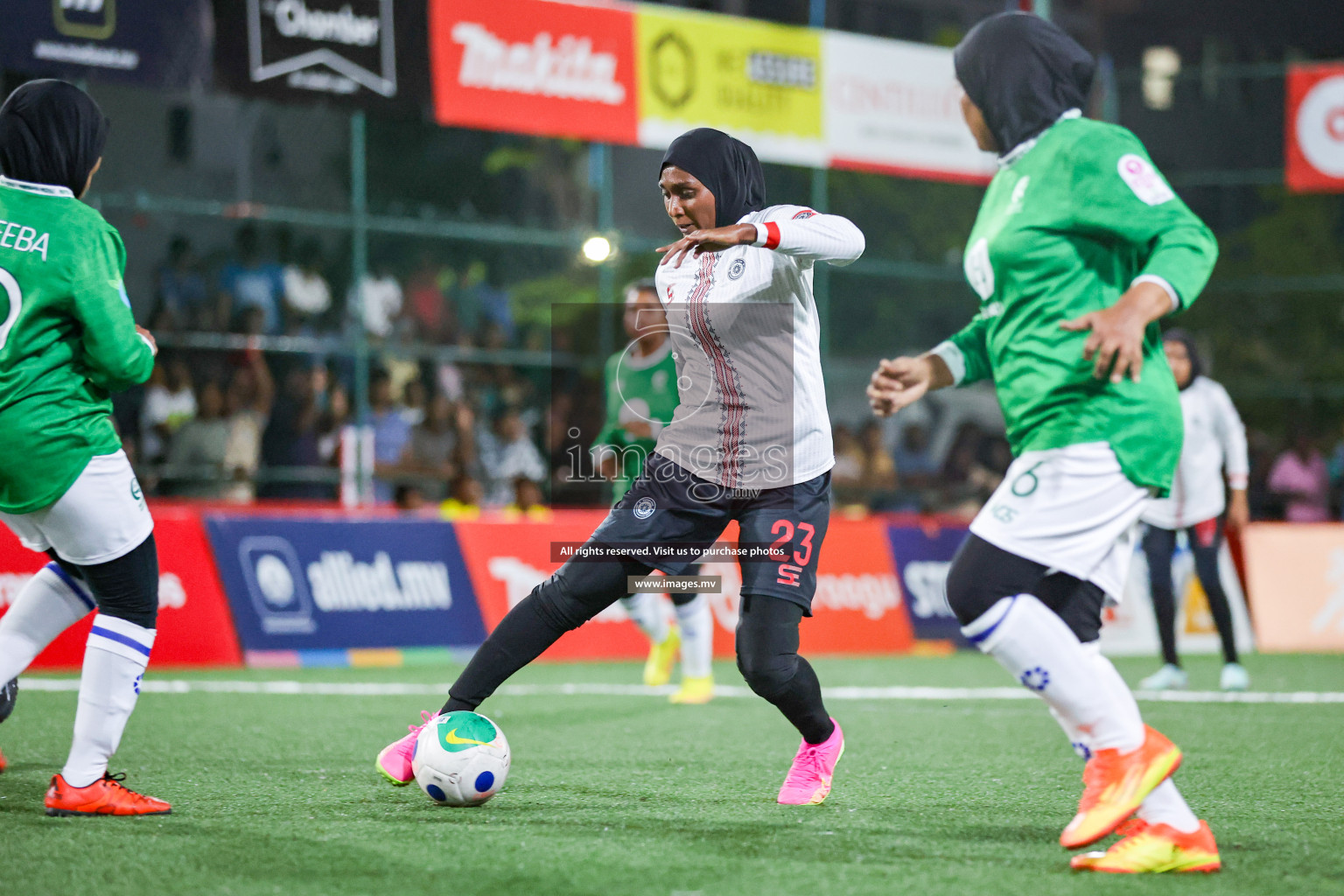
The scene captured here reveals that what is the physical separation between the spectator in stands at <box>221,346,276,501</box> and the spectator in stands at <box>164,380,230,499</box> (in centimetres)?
7

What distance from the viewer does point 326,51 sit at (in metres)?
12.7

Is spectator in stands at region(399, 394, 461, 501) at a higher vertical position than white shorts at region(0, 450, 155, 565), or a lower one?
lower

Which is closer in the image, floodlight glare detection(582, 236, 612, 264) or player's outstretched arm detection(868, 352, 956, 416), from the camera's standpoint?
player's outstretched arm detection(868, 352, 956, 416)

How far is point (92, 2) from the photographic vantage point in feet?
38.4

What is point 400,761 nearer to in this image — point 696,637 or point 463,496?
point 696,637

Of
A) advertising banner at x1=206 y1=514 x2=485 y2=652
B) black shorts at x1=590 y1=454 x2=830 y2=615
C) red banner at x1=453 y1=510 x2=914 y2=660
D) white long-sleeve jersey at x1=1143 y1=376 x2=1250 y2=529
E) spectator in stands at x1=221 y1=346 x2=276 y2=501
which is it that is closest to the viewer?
black shorts at x1=590 y1=454 x2=830 y2=615

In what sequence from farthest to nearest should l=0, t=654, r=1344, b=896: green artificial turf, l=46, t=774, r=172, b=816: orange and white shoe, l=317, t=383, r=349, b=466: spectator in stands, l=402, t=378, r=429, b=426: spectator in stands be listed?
l=402, t=378, r=429, b=426: spectator in stands < l=317, t=383, r=349, b=466: spectator in stands < l=46, t=774, r=172, b=816: orange and white shoe < l=0, t=654, r=1344, b=896: green artificial turf

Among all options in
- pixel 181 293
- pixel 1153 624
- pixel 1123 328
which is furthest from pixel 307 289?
pixel 1123 328

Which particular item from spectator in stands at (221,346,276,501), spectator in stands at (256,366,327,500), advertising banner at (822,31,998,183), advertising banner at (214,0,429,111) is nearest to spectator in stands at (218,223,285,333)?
spectator in stands at (221,346,276,501)

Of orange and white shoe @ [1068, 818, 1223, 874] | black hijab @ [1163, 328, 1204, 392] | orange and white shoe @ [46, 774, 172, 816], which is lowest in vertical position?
orange and white shoe @ [46, 774, 172, 816]

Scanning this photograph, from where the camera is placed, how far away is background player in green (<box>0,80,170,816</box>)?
4.36m

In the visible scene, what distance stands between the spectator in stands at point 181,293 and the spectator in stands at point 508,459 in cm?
303

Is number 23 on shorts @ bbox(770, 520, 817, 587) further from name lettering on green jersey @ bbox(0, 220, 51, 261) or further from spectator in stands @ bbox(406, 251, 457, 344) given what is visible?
spectator in stands @ bbox(406, 251, 457, 344)

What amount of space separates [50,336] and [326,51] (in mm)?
8923
